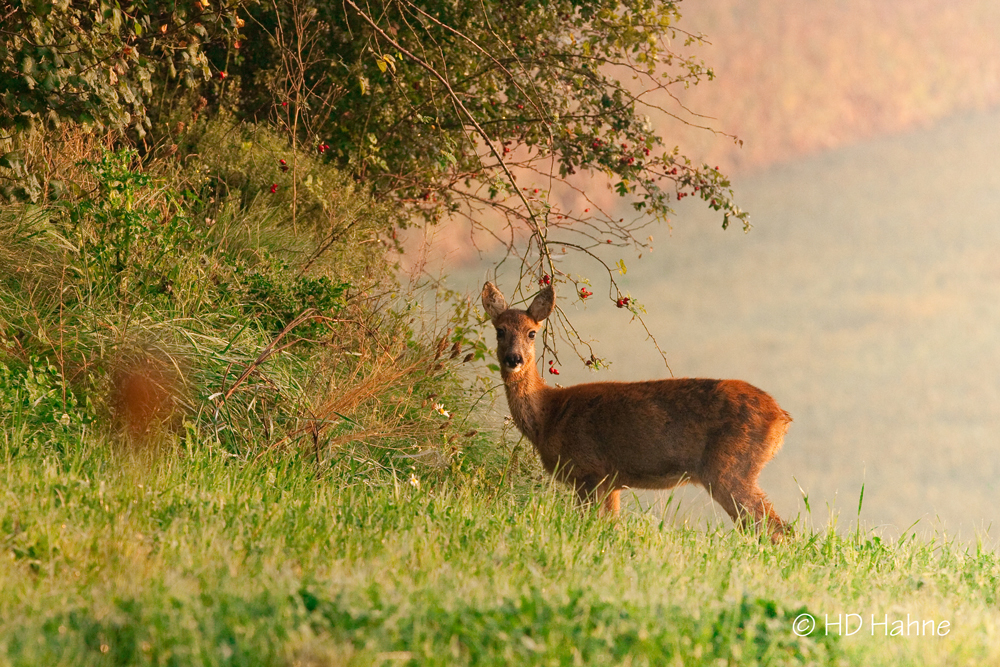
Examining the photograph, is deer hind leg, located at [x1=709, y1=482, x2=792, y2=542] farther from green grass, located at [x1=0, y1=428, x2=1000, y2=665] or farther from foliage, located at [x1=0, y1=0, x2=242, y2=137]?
foliage, located at [x1=0, y1=0, x2=242, y2=137]

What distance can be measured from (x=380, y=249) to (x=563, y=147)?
5.97 feet

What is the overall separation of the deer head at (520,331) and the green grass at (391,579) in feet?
4.65

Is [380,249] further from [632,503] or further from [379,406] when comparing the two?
[632,503]

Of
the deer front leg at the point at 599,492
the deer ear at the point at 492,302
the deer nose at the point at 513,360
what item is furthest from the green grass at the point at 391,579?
the deer ear at the point at 492,302

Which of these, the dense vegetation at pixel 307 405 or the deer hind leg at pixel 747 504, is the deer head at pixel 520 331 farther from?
the deer hind leg at pixel 747 504

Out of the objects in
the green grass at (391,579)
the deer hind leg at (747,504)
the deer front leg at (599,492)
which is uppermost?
the deer hind leg at (747,504)

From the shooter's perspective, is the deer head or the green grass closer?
the green grass

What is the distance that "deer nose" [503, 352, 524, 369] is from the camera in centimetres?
600

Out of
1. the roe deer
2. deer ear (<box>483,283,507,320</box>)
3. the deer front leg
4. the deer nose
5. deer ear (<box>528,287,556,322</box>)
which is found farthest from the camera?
deer ear (<box>483,283,507,320</box>)

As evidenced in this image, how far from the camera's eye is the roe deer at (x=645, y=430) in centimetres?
548

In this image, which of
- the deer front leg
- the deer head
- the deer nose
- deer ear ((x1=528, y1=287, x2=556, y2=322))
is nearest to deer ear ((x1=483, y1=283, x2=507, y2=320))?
the deer head

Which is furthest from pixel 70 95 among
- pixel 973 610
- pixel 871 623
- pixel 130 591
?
pixel 973 610

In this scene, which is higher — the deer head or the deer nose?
the deer head

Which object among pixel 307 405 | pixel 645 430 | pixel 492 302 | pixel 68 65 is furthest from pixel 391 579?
pixel 68 65
